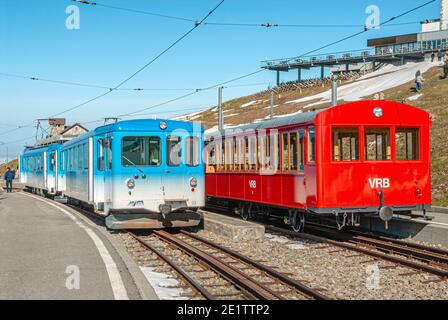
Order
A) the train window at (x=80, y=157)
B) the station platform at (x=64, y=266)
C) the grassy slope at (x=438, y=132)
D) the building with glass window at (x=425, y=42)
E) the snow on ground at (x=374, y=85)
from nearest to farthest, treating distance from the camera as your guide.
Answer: the station platform at (x=64, y=266) → the train window at (x=80, y=157) → the grassy slope at (x=438, y=132) → the snow on ground at (x=374, y=85) → the building with glass window at (x=425, y=42)

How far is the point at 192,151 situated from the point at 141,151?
1306 millimetres

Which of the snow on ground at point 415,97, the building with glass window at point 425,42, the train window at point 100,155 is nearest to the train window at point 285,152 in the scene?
the train window at point 100,155

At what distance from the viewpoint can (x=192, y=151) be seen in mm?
15234

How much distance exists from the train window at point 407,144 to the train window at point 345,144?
1003mm

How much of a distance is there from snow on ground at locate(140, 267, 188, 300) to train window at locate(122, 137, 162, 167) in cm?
489

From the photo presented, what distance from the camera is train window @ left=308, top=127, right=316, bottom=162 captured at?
12.8 meters

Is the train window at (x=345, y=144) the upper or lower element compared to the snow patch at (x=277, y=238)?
upper

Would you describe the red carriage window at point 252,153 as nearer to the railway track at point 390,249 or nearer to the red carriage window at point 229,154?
the red carriage window at point 229,154

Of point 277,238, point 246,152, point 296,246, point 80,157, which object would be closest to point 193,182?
point 246,152

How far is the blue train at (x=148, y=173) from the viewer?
14383 millimetres

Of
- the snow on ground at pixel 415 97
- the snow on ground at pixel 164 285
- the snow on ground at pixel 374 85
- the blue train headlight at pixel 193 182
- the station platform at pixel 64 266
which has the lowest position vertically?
the snow on ground at pixel 164 285

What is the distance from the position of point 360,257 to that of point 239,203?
294 inches
